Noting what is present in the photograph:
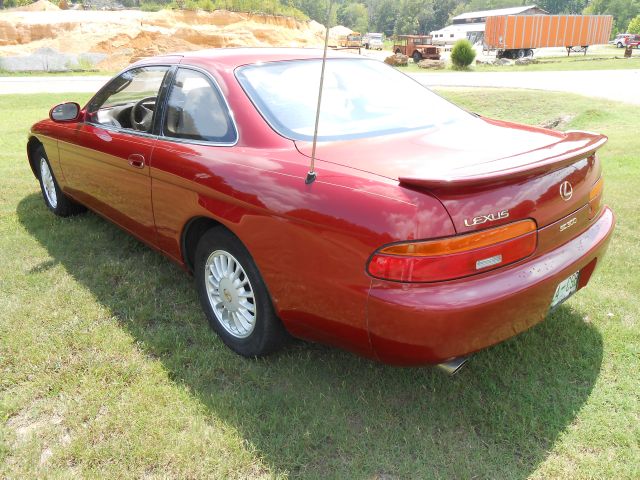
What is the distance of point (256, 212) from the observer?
2.47m

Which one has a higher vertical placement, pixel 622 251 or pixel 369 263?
pixel 369 263

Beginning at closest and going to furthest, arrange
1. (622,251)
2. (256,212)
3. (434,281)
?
(434,281) < (256,212) < (622,251)

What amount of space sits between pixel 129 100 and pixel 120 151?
81 centimetres

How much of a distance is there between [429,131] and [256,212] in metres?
1.00

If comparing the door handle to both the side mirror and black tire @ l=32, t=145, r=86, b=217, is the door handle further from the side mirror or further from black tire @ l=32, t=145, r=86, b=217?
black tire @ l=32, t=145, r=86, b=217

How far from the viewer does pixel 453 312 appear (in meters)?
2.00

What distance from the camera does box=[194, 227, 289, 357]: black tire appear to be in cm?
265

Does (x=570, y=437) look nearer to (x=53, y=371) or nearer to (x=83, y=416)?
(x=83, y=416)

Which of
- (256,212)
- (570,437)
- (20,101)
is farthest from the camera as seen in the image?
(20,101)

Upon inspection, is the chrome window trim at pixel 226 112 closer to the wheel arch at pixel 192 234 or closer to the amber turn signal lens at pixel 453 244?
the wheel arch at pixel 192 234

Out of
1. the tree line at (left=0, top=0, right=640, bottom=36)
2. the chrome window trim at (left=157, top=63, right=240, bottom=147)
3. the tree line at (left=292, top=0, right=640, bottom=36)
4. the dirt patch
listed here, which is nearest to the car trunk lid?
the chrome window trim at (left=157, top=63, right=240, bottom=147)

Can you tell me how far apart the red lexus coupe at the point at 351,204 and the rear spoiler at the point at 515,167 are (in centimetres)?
1

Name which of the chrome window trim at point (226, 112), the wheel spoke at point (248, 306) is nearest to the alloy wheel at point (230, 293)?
the wheel spoke at point (248, 306)

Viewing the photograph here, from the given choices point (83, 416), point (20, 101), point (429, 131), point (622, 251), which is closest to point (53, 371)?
point (83, 416)
